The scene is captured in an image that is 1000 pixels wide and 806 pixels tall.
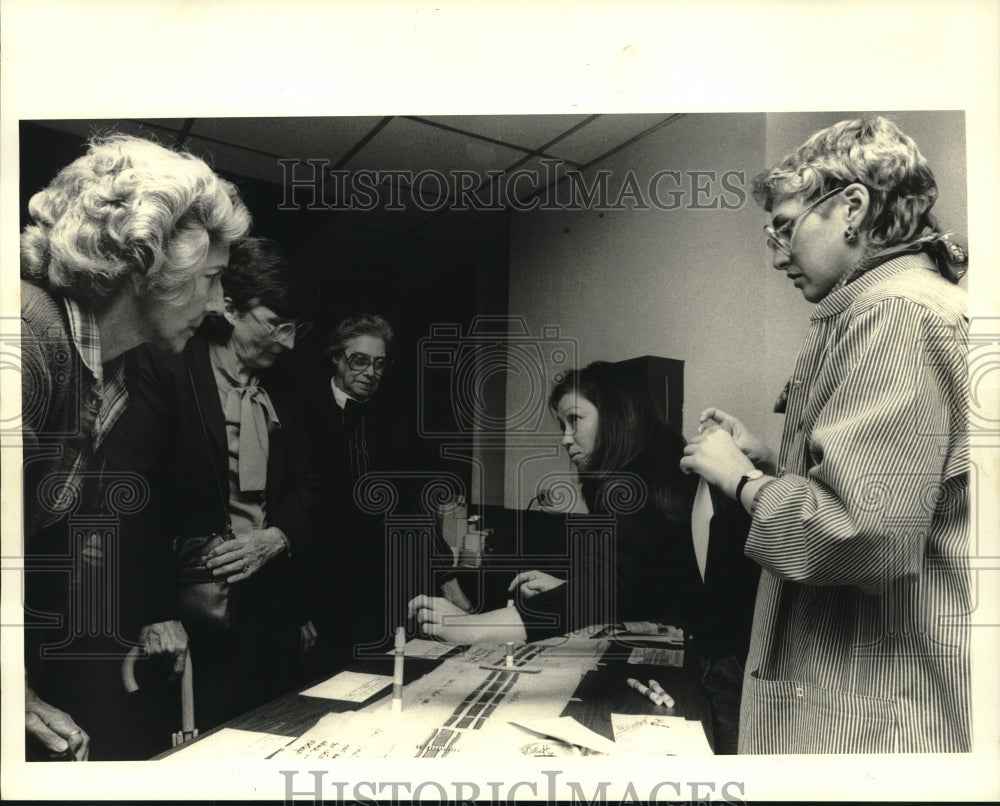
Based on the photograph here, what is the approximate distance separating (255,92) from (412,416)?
92 cm

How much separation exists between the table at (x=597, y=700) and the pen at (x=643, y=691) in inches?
0.4

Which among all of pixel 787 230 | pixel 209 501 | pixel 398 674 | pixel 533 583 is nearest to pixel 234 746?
pixel 398 674

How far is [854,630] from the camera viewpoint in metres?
1.97

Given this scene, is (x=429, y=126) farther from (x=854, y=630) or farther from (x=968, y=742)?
(x=968, y=742)

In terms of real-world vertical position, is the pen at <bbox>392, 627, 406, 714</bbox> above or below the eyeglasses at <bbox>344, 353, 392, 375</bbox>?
below

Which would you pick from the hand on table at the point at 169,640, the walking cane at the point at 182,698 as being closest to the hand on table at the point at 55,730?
the walking cane at the point at 182,698

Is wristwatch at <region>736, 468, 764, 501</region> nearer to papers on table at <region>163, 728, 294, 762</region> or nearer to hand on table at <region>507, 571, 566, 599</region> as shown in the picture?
hand on table at <region>507, 571, 566, 599</region>

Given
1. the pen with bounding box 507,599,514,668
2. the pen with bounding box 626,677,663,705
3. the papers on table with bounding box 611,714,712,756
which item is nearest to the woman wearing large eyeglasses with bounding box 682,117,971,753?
the papers on table with bounding box 611,714,712,756

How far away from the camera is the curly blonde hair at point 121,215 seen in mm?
2033

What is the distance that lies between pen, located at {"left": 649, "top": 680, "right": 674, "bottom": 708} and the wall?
0.66 meters

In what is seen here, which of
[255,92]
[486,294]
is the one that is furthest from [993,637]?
[255,92]

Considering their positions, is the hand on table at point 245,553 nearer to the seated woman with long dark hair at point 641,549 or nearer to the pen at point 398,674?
the pen at point 398,674

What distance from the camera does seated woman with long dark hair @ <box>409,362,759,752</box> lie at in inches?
80.4

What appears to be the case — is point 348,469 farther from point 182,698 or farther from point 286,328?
point 182,698
